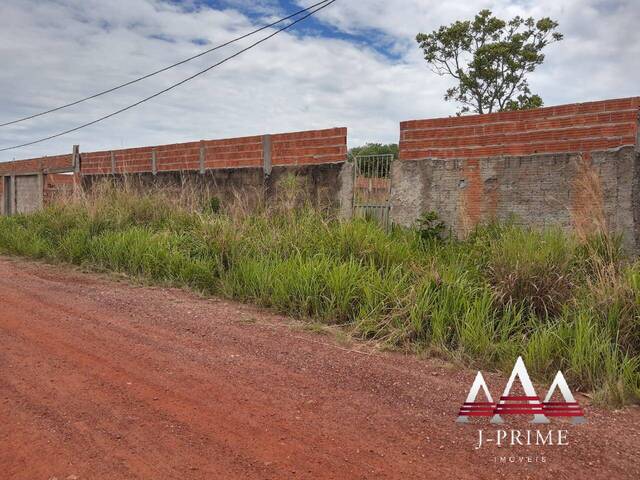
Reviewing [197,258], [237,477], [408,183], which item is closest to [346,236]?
[408,183]

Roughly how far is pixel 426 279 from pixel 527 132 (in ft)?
8.99

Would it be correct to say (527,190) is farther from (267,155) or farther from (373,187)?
(267,155)

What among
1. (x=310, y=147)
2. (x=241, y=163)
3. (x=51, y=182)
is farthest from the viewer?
(x=51, y=182)

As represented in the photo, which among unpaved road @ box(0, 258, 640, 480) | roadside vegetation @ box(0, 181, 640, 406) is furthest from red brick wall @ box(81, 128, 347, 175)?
unpaved road @ box(0, 258, 640, 480)

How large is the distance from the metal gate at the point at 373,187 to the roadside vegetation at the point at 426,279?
0.60 meters

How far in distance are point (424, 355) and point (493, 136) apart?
146 inches

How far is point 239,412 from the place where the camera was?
9.85 feet

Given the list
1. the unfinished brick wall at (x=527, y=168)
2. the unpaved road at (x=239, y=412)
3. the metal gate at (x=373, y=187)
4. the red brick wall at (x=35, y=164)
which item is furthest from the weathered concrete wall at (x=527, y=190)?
the red brick wall at (x=35, y=164)

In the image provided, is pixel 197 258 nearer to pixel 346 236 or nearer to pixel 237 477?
pixel 346 236

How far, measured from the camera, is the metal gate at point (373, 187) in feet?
25.7

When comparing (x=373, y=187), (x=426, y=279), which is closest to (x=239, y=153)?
(x=373, y=187)

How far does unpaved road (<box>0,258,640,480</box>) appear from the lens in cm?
244

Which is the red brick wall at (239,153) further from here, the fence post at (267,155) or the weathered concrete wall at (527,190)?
the weathered concrete wall at (527,190)

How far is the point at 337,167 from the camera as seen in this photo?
846 cm
